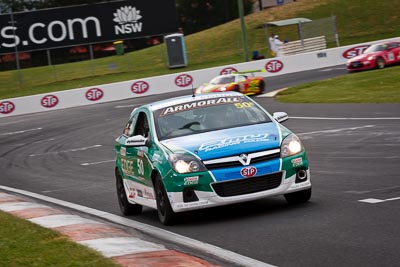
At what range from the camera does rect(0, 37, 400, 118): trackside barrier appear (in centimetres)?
4481

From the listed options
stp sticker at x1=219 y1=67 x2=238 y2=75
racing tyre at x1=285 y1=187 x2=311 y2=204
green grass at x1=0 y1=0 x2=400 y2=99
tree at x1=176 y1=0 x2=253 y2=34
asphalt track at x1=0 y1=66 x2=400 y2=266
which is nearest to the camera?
asphalt track at x1=0 y1=66 x2=400 y2=266

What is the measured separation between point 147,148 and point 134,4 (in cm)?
5018

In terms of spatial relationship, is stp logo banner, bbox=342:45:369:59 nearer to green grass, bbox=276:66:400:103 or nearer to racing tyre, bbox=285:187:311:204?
green grass, bbox=276:66:400:103

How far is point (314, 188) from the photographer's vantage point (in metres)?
12.3

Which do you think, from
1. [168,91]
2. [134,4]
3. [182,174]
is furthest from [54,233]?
[134,4]

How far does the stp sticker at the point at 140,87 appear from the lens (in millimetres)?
46469

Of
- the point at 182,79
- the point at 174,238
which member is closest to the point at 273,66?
the point at 182,79

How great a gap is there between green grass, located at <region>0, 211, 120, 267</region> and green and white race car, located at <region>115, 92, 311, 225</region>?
1.49 metres

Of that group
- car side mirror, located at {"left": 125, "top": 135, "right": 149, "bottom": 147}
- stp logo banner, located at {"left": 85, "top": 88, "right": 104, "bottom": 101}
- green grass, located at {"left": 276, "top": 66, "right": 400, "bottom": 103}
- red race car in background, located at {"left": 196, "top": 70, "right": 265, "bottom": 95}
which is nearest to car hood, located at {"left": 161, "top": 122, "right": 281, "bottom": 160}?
car side mirror, located at {"left": 125, "top": 135, "right": 149, "bottom": 147}

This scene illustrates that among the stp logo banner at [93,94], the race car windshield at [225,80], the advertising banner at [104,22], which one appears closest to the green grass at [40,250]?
the race car windshield at [225,80]

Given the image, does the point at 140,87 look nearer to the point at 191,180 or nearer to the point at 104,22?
the point at 104,22

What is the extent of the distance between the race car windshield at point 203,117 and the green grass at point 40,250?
2.09 metres

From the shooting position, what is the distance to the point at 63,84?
56250mm

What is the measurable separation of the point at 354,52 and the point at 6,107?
18.5 meters
